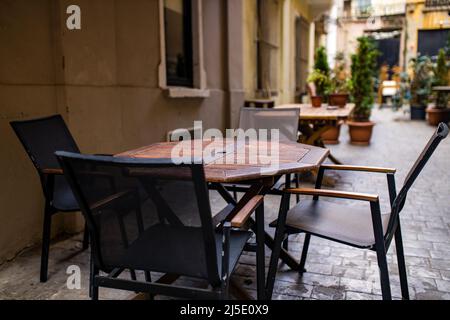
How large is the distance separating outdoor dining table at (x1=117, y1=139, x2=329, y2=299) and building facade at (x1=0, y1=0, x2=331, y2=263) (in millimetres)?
941

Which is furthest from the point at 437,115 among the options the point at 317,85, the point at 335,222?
the point at 335,222

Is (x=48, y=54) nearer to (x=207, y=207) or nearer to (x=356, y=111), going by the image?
(x=207, y=207)

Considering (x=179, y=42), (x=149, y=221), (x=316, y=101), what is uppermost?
(x=179, y=42)

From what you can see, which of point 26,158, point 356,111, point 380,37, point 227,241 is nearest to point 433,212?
point 227,241

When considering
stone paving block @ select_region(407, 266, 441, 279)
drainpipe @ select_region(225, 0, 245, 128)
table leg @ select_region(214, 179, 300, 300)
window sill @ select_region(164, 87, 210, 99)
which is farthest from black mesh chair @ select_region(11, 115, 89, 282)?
drainpipe @ select_region(225, 0, 245, 128)

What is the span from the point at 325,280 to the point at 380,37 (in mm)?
21351

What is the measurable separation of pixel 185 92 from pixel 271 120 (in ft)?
4.36

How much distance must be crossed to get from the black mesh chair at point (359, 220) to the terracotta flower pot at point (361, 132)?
5.44 m

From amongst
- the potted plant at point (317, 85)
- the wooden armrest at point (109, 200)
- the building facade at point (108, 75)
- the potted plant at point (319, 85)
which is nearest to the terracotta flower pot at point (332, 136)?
the potted plant at point (319, 85)

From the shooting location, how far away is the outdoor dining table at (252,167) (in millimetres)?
1860

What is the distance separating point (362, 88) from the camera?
23.9 feet

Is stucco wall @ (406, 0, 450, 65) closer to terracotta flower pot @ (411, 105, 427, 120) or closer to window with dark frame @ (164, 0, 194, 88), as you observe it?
terracotta flower pot @ (411, 105, 427, 120)

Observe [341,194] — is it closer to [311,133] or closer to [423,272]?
[423,272]

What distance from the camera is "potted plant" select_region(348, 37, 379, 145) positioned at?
7.09 metres
